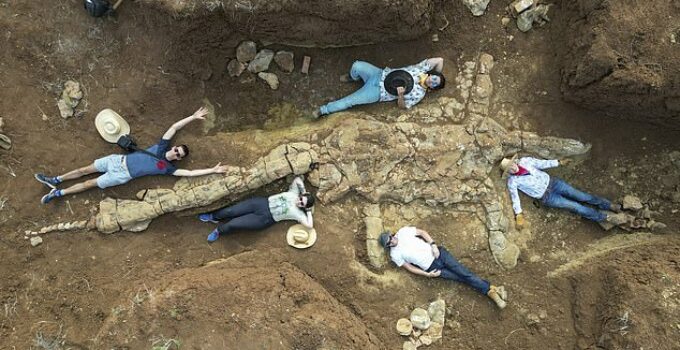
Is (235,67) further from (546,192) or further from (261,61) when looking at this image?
(546,192)

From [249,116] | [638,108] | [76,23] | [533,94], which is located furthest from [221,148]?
[638,108]

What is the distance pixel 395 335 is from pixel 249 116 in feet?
10.2

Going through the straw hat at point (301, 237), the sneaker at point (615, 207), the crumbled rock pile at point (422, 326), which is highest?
the straw hat at point (301, 237)

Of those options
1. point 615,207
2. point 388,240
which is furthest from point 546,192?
point 388,240

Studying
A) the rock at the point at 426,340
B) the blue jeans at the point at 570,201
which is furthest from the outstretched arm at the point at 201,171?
the blue jeans at the point at 570,201

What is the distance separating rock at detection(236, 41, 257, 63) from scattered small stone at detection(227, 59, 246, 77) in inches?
2.0

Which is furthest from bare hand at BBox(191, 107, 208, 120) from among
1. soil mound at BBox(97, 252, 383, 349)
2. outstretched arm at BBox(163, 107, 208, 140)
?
soil mound at BBox(97, 252, 383, 349)

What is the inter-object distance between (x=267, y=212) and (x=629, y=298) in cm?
376

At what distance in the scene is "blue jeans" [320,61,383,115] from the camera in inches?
224

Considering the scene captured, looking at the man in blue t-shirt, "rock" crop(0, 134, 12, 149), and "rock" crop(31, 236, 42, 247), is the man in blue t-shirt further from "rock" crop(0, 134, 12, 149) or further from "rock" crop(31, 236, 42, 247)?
"rock" crop(0, 134, 12, 149)

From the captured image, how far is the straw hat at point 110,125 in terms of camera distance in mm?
5473

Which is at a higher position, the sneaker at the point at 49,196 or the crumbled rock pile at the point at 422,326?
the sneaker at the point at 49,196

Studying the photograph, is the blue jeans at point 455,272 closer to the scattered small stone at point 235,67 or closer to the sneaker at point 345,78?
the sneaker at point 345,78

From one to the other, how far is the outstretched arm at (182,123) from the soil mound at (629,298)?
4.39m
